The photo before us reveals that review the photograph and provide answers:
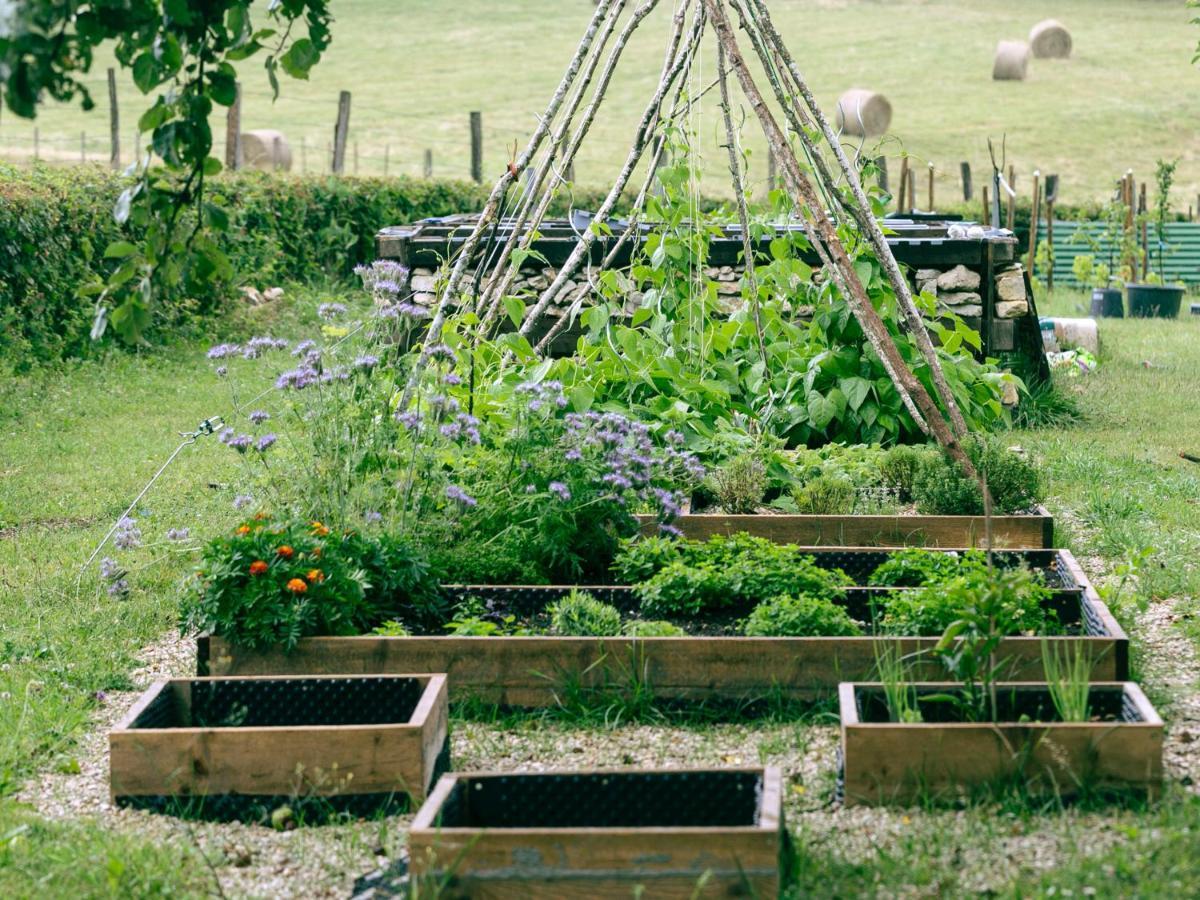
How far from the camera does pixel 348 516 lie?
4680 mm

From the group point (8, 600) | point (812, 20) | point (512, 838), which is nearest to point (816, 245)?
point (8, 600)

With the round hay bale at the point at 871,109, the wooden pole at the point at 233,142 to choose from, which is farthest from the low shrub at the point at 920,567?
the round hay bale at the point at 871,109

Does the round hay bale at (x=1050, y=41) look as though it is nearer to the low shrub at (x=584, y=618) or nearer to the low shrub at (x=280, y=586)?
the low shrub at (x=584, y=618)

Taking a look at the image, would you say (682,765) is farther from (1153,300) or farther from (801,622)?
(1153,300)

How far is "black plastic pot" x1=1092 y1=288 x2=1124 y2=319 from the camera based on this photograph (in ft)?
56.2

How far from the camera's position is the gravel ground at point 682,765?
3.11m

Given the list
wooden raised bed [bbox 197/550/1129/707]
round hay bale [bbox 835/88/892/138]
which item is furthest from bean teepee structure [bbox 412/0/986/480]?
round hay bale [bbox 835/88/892/138]

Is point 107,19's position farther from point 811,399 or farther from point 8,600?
point 811,399

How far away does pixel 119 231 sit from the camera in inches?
468

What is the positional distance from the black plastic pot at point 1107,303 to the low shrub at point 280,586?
14.6 meters

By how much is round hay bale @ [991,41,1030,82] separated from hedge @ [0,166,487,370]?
1123 inches

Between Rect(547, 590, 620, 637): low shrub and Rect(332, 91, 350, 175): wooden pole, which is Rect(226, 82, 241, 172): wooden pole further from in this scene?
Rect(547, 590, 620, 637): low shrub

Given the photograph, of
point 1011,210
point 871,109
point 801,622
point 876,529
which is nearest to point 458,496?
point 801,622

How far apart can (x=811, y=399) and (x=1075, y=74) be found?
4088cm
